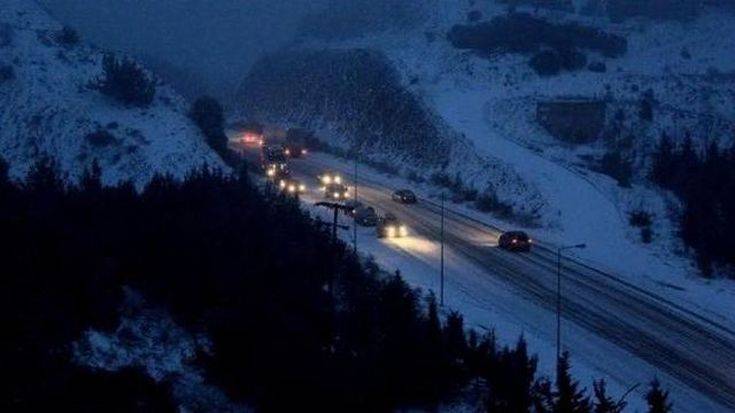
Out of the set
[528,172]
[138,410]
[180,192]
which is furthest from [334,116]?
[138,410]

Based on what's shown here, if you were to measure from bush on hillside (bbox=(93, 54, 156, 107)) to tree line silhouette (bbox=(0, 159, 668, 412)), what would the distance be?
32.2 m

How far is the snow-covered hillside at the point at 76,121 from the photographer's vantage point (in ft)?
221

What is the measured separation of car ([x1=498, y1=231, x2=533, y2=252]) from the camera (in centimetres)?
5566

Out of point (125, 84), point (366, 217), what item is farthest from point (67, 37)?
point (366, 217)

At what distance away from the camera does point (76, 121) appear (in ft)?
232

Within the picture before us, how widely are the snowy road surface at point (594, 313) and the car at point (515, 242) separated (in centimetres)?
76

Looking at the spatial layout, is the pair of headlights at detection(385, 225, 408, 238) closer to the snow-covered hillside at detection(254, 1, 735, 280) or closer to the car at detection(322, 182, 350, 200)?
the snow-covered hillside at detection(254, 1, 735, 280)

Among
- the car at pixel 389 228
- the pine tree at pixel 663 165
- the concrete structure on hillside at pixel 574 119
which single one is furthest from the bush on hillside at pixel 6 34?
the pine tree at pixel 663 165

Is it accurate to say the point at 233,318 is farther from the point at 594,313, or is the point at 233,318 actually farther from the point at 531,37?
the point at 531,37

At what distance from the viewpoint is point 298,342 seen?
27.7 metres

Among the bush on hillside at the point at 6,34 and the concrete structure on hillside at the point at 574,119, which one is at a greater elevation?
the bush on hillside at the point at 6,34

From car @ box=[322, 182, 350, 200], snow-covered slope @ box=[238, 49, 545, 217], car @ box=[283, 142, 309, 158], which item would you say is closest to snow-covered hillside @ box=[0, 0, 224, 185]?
car @ box=[322, 182, 350, 200]

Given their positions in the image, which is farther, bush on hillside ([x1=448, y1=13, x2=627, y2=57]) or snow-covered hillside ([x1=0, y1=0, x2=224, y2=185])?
bush on hillside ([x1=448, y1=13, x2=627, y2=57])

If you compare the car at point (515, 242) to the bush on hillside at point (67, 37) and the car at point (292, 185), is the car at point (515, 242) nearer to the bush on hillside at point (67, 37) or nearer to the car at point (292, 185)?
the car at point (292, 185)
